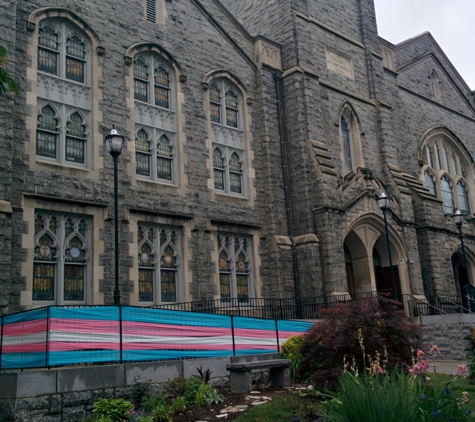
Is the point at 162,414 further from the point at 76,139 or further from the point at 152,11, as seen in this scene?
the point at 152,11

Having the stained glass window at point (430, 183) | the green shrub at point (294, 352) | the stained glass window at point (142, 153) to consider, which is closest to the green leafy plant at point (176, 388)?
the green shrub at point (294, 352)

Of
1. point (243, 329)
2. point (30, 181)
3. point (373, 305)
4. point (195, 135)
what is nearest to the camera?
point (373, 305)

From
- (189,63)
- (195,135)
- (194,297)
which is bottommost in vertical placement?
(194,297)

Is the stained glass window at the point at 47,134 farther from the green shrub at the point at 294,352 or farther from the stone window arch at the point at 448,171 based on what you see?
→ the stone window arch at the point at 448,171

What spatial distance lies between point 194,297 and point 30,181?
19.5 ft

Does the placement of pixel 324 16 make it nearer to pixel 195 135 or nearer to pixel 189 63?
pixel 189 63

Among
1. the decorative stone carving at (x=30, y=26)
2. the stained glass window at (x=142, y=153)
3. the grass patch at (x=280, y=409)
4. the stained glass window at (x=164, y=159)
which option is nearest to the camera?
the grass patch at (x=280, y=409)

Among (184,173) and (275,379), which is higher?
(184,173)

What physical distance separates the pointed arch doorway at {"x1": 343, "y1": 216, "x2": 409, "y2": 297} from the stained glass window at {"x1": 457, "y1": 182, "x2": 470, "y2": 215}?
10285mm

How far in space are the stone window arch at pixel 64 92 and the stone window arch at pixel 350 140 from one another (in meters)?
11.0

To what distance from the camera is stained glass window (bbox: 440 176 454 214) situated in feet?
97.8

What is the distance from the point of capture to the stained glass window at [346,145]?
76.5 feet

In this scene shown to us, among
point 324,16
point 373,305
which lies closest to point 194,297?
point 373,305

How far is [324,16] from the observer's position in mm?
24516
